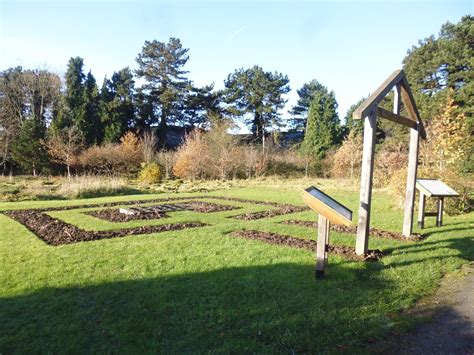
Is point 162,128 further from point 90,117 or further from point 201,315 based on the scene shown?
point 201,315

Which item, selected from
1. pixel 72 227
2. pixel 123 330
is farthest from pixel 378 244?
pixel 72 227

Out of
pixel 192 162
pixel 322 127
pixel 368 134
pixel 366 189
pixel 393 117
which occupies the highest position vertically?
pixel 322 127

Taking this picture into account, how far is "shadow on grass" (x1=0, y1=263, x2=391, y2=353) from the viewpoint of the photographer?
3152mm

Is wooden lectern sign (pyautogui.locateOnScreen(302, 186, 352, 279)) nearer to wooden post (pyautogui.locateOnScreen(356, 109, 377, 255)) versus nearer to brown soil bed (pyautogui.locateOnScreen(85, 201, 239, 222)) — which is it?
wooden post (pyautogui.locateOnScreen(356, 109, 377, 255))

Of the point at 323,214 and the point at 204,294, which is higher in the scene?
the point at 323,214

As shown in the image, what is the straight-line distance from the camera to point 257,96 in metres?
43.0

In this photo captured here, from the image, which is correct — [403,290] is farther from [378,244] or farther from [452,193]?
[452,193]

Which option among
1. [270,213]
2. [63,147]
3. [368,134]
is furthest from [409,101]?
→ [63,147]

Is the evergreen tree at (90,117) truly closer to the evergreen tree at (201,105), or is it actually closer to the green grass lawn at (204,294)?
the evergreen tree at (201,105)

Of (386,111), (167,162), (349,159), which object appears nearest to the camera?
(386,111)

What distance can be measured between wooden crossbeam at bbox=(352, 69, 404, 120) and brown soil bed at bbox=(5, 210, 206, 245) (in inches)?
197

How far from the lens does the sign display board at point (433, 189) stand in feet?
27.2

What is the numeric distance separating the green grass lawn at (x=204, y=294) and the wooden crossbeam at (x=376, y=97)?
2.48 meters

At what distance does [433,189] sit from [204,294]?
22.6 feet
